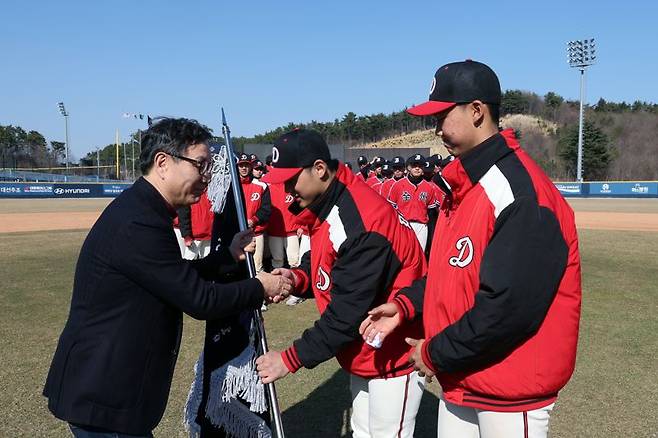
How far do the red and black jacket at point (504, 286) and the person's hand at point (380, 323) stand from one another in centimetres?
30

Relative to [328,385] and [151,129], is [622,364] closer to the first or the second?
[328,385]

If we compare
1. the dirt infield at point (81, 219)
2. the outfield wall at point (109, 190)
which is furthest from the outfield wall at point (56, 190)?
the dirt infield at point (81, 219)

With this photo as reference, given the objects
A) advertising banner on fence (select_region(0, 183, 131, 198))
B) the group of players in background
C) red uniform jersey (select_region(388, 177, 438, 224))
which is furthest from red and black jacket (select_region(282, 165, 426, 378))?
advertising banner on fence (select_region(0, 183, 131, 198))

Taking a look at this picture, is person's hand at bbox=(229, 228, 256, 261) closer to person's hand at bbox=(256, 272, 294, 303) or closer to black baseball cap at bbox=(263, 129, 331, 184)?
person's hand at bbox=(256, 272, 294, 303)

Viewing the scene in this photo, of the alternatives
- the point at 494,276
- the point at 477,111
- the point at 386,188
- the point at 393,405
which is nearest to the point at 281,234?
the point at 386,188

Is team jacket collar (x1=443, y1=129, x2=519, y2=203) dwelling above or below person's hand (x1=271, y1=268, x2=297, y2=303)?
above

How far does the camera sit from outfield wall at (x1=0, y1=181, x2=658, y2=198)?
39.9 meters

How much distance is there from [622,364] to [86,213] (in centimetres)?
2622

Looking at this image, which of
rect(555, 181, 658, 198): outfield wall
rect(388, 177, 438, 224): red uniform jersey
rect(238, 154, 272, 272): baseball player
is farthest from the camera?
rect(555, 181, 658, 198): outfield wall

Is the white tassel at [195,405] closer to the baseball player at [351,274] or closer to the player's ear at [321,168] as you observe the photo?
the baseball player at [351,274]

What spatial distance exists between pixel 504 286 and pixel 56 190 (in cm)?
4512

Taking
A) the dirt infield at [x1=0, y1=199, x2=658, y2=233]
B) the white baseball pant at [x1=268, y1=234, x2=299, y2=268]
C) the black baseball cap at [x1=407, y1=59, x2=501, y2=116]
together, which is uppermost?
the black baseball cap at [x1=407, y1=59, x2=501, y2=116]

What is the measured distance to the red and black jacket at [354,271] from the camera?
282cm

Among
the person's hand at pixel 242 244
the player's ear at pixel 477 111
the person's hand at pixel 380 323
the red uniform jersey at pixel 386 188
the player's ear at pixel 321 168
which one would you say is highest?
the player's ear at pixel 477 111
